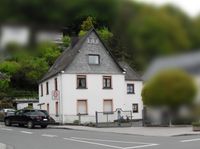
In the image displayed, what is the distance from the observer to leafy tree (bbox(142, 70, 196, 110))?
1.84 metres

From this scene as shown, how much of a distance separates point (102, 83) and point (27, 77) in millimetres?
42199

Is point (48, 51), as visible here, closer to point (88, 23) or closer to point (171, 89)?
point (88, 23)

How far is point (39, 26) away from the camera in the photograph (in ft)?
5.24

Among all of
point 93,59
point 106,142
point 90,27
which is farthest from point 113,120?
point 90,27

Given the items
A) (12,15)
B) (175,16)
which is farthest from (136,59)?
(12,15)

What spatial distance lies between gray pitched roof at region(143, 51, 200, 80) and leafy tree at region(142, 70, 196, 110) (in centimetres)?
2

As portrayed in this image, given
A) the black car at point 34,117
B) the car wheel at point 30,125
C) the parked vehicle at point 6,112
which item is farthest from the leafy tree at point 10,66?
the parked vehicle at point 6,112

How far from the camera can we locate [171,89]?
220 centimetres

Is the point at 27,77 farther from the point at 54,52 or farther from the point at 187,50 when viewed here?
the point at 187,50

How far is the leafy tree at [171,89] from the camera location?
1842 mm

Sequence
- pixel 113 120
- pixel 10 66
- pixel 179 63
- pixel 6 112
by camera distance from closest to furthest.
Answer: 1. pixel 179 63
2. pixel 10 66
3. pixel 113 120
4. pixel 6 112

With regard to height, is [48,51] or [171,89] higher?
[48,51]

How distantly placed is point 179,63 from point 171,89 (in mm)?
407

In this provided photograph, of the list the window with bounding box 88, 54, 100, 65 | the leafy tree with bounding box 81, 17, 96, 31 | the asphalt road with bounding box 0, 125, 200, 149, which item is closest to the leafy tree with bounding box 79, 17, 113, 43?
the leafy tree with bounding box 81, 17, 96, 31
